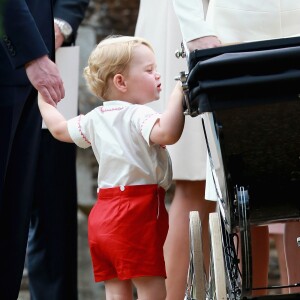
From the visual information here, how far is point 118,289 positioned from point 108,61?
0.79 metres

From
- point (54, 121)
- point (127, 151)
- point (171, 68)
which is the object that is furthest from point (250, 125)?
point (171, 68)

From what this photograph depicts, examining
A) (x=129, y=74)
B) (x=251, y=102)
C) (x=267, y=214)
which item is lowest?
(x=267, y=214)

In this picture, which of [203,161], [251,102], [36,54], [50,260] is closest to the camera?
[251,102]

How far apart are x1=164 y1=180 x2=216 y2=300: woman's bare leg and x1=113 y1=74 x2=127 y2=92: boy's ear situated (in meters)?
0.65

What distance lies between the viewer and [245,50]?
121 inches

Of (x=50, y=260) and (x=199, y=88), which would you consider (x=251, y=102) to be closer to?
(x=199, y=88)

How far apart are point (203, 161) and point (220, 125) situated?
146cm

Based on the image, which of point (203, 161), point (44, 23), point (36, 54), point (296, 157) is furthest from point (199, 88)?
point (203, 161)

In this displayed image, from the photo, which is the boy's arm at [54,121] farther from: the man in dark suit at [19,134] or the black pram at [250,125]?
the black pram at [250,125]

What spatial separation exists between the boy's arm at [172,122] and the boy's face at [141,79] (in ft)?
1.00

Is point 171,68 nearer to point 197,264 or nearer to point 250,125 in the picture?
point 197,264

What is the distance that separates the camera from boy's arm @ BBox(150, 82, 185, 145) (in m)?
3.48

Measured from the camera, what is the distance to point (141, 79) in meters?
3.88

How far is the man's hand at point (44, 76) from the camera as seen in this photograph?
365 centimetres
